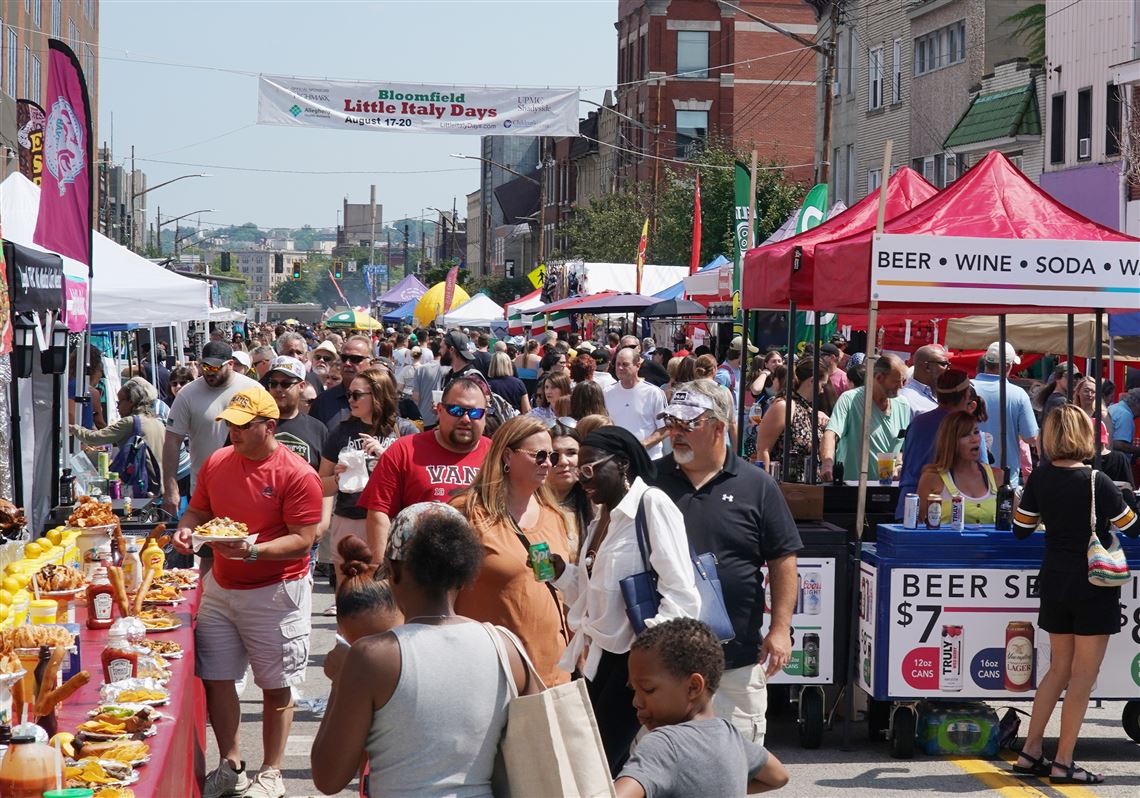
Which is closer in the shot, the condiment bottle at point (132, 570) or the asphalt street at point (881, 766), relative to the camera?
the condiment bottle at point (132, 570)

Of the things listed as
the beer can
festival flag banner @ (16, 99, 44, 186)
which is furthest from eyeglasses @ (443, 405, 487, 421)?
festival flag banner @ (16, 99, 44, 186)

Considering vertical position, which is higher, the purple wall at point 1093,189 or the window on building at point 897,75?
the window on building at point 897,75

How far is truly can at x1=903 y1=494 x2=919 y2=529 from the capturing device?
795 centimetres

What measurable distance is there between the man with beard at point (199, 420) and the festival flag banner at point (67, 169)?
2.43 metres

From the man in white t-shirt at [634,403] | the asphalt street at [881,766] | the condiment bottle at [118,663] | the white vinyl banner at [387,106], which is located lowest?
the asphalt street at [881,766]

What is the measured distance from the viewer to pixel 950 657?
7949 millimetres

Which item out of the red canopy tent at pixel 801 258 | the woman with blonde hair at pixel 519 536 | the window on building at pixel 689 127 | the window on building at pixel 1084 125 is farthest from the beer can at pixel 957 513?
the window on building at pixel 689 127

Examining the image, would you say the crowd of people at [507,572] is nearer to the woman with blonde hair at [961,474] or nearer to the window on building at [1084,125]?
the woman with blonde hair at [961,474]

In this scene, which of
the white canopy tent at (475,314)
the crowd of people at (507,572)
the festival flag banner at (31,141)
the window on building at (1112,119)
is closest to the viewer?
the crowd of people at (507,572)

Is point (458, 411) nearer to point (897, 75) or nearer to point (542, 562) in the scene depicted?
point (542, 562)

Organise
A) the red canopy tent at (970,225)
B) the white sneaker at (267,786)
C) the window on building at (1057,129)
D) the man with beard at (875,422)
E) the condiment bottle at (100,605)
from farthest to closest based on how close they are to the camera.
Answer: the window on building at (1057,129) → the man with beard at (875,422) → the red canopy tent at (970,225) → the white sneaker at (267,786) → the condiment bottle at (100,605)

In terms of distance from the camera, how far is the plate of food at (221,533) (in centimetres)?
658

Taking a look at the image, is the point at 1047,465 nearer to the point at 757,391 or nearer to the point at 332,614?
the point at 332,614

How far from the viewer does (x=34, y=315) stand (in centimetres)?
1052
